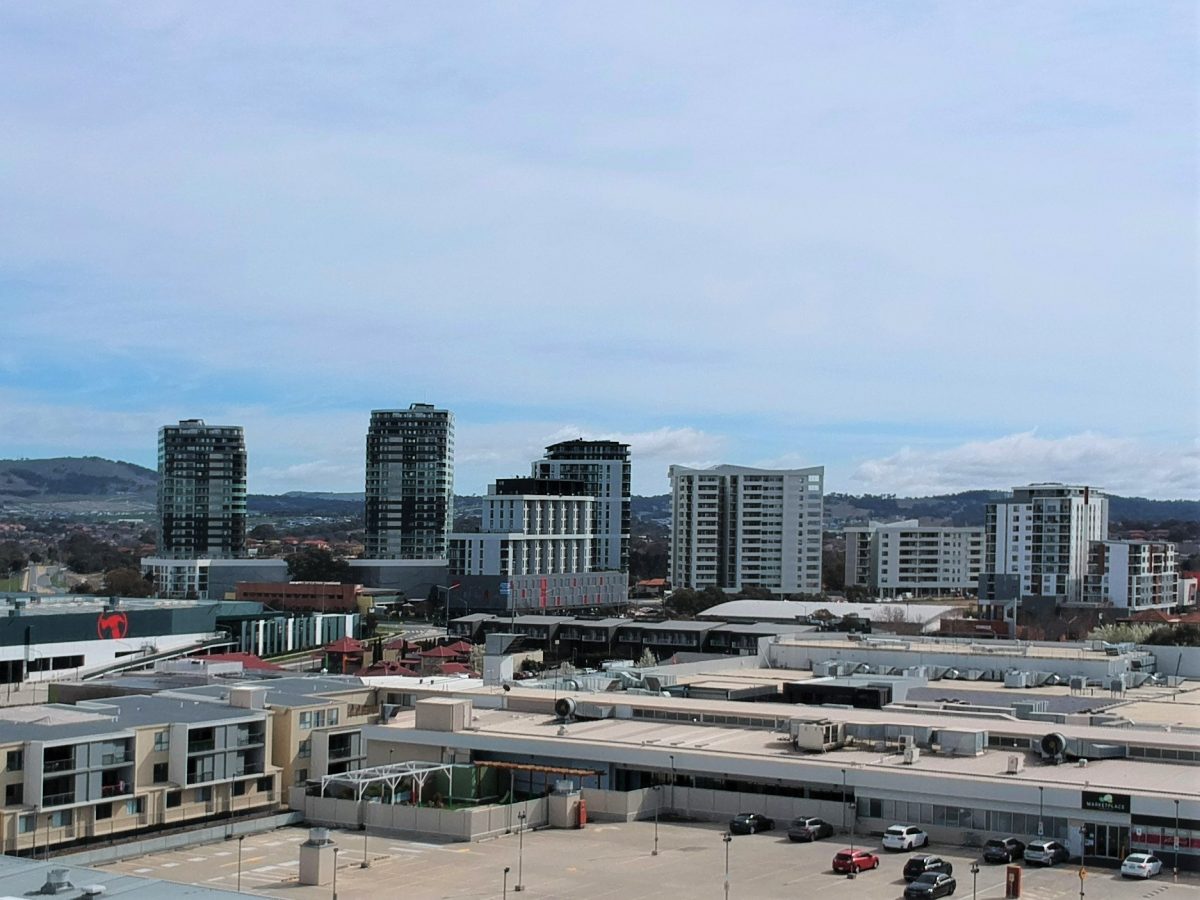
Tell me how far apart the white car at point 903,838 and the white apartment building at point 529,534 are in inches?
1975

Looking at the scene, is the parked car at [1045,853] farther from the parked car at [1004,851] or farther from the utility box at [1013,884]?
the utility box at [1013,884]

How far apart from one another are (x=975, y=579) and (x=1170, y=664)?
48.6 metres

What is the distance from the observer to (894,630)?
53438mm

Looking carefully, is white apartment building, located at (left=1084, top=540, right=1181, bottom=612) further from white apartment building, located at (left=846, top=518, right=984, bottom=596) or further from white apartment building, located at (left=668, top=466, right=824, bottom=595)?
white apartment building, located at (left=668, top=466, right=824, bottom=595)

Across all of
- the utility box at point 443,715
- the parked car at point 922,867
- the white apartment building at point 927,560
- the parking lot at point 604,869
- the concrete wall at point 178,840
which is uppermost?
the white apartment building at point 927,560

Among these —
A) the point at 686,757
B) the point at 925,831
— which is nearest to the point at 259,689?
the point at 686,757

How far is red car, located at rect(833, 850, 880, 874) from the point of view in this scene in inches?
623

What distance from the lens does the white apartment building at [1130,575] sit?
214 ft

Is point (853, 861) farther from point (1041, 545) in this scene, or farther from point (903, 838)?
point (1041, 545)

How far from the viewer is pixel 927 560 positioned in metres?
79.2

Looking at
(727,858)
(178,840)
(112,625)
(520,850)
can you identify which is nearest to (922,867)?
(727,858)

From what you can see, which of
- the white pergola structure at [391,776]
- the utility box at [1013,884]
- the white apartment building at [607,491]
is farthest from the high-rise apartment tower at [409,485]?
the utility box at [1013,884]

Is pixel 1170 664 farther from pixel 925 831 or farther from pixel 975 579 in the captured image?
pixel 975 579

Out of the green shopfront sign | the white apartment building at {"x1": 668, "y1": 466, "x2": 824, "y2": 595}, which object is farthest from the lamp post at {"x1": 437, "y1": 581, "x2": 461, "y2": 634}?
the green shopfront sign
